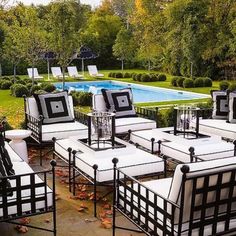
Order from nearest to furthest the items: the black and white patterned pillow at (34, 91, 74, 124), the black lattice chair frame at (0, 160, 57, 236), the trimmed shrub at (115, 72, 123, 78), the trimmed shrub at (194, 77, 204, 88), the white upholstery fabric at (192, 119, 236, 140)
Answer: the black lattice chair frame at (0, 160, 57, 236) < the white upholstery fabric at (192, 119, 236, 140) < the black and white patterned pillow at (34, 91, 74, 124) < the trimmed shrub at (194, 77, 204, 88) < the trimmed shrub at (115, 72, 123, 78)

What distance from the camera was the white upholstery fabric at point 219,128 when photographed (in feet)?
20.6

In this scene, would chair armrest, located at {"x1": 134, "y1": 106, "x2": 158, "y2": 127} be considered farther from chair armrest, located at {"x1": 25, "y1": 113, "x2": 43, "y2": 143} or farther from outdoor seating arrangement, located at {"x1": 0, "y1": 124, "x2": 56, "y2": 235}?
outdoor seating arrangement, located at {"x1": 0, "y1": 124, "x2": 56, "y2": 235}

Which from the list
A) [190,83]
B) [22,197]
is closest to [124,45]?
[190,83]

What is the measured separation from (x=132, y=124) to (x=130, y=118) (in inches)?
15.5

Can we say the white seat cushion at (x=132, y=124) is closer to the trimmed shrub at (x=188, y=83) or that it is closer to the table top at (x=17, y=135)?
the table top at (x=17, y=135)

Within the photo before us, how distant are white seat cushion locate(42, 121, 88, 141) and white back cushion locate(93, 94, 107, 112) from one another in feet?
2.21

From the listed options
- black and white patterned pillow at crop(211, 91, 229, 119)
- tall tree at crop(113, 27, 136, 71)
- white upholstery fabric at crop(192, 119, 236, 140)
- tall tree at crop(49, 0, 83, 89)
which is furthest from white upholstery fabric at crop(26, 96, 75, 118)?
tall tree at crop(113, 27, 136, 71)

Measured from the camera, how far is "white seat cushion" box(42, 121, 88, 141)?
19.6 feet

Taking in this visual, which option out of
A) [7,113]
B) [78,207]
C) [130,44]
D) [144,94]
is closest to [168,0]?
[130,44]

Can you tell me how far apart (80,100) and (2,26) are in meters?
6.80

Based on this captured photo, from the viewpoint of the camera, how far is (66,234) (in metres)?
3.68

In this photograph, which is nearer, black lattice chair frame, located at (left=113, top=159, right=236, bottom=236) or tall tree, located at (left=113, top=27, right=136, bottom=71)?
black lattice chair frame, located at (left=113, top=159, right=236, bottom=236)

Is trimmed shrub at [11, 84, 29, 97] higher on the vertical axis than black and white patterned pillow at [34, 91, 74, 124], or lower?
lower

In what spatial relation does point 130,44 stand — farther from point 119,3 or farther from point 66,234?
point 66,234
